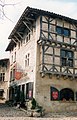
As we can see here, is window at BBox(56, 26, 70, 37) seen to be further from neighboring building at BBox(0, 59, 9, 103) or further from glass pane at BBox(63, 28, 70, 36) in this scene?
neighboring building at BBox(0, 59, 9, 103)

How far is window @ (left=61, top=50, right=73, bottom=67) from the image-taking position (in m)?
20.8

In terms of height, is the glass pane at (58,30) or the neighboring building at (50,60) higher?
the glass pane at (58,30)

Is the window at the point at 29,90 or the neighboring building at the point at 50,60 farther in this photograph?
the window at the point at 29,90

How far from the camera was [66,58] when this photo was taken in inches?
827

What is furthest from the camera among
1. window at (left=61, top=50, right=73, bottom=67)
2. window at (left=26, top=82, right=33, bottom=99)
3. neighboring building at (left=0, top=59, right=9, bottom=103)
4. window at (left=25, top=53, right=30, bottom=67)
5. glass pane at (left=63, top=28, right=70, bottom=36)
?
neighboring building at (left=0, top=59, right=9, bottom=103)

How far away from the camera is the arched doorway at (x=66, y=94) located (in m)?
20.6

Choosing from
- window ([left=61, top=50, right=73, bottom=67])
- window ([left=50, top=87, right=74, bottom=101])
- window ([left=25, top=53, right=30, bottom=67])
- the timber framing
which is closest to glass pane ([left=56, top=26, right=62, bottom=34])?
the timber framing

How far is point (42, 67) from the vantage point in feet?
63.1

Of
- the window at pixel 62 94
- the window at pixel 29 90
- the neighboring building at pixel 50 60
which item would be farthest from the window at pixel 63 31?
the window at pixel 29 90

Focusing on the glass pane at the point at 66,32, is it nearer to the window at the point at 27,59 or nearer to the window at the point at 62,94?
the window at the point at 27,59

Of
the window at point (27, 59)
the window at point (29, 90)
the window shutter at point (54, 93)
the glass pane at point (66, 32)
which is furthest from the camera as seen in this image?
the window at point (27, 59)

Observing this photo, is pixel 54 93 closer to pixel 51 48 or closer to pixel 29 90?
pixel 29 90

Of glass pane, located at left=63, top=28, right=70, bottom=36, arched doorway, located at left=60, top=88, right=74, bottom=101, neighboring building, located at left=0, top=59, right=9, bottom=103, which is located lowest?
arched doorway, located at left=60, top=88, right=74, bottom=101

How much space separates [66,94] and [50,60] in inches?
141
